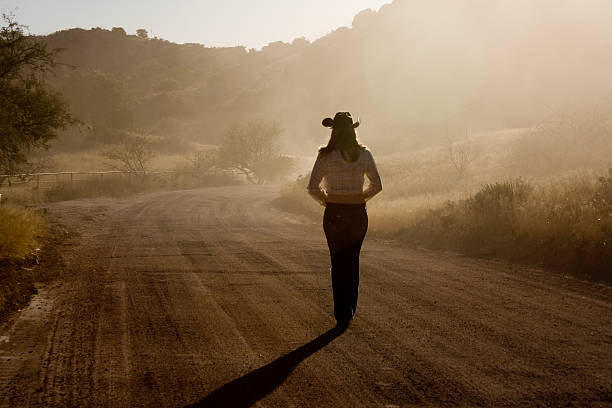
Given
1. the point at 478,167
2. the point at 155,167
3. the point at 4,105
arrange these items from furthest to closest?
the point at 155,167 → the point at 478,167 → the point at 4,105

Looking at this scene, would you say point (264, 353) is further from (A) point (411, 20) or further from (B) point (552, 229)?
(A) point (411, 20)

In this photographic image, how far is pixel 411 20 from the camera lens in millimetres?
157750

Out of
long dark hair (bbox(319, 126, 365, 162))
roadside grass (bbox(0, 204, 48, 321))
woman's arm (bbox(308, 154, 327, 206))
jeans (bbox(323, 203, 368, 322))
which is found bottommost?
roadside grass (bbox(0, 204, 48, 321))

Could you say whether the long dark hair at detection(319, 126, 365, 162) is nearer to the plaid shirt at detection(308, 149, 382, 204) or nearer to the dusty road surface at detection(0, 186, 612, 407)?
the plaid shirt at detection(308, 149, 382, 204)

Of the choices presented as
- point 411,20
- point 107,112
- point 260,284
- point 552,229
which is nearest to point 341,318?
point 260,284

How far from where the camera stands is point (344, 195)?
5883mm

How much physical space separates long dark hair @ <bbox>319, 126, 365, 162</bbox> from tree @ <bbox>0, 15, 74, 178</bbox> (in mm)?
13136

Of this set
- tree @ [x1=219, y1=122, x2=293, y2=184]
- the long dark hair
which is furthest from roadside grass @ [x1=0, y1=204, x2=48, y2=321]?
tree @ [x1=219, y1=122, x2=293, y2=184]

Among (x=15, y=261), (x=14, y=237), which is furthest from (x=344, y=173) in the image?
(x=14, y=237)

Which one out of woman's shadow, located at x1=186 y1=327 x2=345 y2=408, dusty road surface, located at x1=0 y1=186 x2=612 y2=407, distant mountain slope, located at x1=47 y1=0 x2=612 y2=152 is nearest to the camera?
woman's shadow, located at x1=186 y1=327 x2=345 y2=408

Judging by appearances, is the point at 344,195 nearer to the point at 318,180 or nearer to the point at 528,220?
the point at 318,180

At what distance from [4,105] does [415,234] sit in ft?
40.7

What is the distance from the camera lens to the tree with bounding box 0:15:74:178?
16.0m

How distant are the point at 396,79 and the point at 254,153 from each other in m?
69.2
